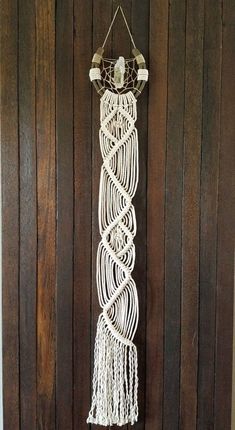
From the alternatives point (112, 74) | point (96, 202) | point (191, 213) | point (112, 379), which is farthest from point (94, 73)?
point (112, 379)

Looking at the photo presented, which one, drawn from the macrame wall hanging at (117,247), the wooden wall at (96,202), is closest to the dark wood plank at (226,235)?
the wooden wall at (96,202)

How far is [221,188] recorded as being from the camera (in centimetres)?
96

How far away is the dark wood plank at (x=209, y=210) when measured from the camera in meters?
0.94

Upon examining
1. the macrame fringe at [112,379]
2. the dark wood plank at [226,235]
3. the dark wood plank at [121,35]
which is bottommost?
the macrame fringe at [112,379]

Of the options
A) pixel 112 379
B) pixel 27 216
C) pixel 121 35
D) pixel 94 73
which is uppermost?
pixel 121 35

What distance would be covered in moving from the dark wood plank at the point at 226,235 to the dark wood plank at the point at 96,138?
30cm

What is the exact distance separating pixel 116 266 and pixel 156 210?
0.17 m

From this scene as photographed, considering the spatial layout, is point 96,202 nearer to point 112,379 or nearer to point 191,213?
point 191,213

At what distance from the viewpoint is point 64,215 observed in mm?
944

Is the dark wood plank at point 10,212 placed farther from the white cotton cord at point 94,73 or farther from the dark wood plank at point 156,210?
the dark wood plank at point 156,210

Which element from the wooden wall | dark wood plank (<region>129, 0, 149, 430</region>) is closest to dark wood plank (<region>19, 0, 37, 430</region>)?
the wooden wall

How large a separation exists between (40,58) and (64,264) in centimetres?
51

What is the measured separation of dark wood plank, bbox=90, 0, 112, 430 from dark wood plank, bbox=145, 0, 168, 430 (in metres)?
0.11

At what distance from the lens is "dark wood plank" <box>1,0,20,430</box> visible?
36.5 inches
